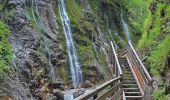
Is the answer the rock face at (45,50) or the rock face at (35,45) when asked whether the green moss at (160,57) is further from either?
the rock face at (35,45)

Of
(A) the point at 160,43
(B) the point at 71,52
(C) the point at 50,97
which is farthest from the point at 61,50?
(A) the point at 160,43

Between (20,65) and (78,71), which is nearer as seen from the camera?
(20,65)

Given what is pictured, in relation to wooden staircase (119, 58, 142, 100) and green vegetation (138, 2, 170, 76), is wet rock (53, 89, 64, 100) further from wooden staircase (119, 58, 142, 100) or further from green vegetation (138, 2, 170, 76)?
green vegetation (138, 2, 170, 76)

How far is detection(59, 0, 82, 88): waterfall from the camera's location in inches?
712

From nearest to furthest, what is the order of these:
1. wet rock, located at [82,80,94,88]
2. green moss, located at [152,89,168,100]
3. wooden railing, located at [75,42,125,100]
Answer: wooden railing, located at [75,42,125,100]
green moss, located at [152,89,168,100]
wet rock, located at [82,80,94,88]

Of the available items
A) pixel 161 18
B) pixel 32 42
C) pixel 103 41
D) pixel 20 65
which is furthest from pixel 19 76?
pixel 103 41

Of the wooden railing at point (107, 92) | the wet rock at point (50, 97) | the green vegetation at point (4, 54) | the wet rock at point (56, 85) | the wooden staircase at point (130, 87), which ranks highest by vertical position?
the green vegetation at point (4, 54)

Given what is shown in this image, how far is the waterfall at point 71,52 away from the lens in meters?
18.1

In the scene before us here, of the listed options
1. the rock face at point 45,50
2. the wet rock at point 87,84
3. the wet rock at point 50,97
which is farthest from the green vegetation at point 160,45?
the wet rock at point 87,84

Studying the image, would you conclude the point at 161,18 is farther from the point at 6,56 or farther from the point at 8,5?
the point at 8,5

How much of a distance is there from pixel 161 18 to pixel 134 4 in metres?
27.1

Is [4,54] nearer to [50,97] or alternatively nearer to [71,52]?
[50,97]

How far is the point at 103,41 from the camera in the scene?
83.0 feet

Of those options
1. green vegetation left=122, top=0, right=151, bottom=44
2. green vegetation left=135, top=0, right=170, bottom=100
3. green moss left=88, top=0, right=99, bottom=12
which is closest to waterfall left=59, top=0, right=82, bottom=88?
green vegetation left=135, top=0, right=170, bottom=100
